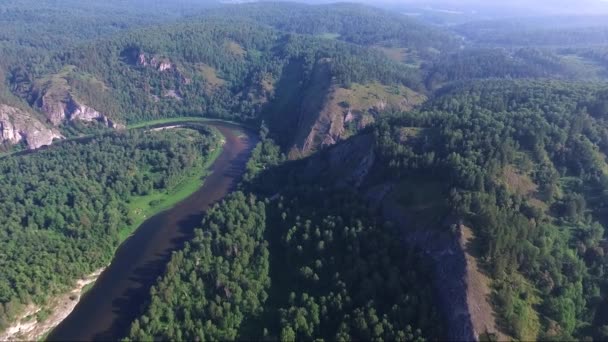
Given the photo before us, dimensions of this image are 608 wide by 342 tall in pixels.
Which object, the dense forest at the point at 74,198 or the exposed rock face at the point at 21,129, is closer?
the dense forest at the point at 74,198

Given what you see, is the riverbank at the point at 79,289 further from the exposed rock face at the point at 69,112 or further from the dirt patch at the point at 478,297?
the dirt patch at the point at 478,297

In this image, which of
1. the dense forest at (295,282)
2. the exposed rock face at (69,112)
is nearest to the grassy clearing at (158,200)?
the dense forest at (295,282)

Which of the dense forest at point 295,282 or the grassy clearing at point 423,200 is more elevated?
the grassy clearing at point 423,200

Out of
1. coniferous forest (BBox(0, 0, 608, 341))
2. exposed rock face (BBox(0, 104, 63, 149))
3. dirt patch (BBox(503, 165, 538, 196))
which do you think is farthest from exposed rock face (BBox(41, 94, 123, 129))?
dirt patch (BBox(503, 165, 538, 196))

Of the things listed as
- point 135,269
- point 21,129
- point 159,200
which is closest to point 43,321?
point 135,269

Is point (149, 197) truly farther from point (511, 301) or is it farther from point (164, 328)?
point (511, 301)

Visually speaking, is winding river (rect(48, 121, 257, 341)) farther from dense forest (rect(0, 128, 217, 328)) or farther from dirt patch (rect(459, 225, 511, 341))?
dirt patch (rect(459, 225, 511, 341))
